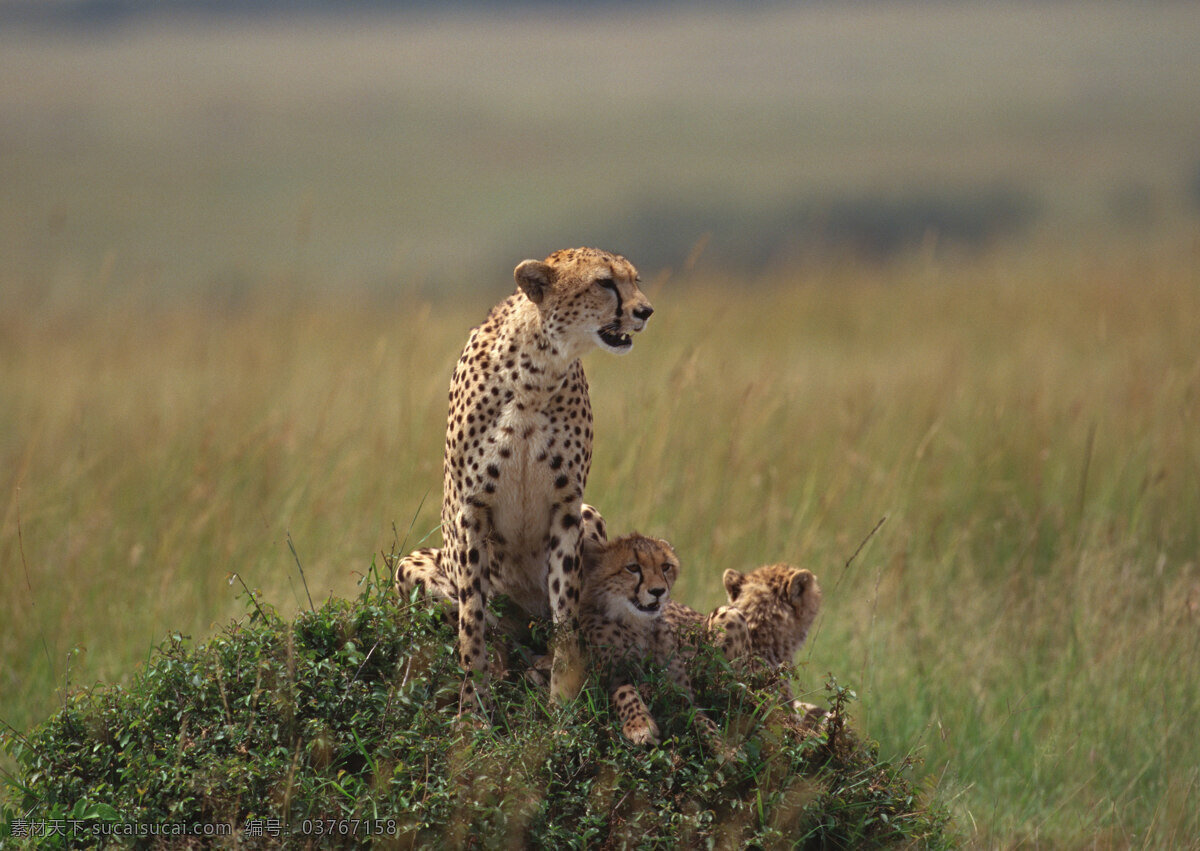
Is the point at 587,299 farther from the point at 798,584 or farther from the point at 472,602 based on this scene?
the point at 798,584

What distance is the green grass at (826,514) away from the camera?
16.1 ft

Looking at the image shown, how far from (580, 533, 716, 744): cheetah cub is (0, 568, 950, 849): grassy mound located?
11cm

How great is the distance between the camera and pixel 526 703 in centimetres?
351

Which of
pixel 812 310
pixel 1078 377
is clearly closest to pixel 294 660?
pixel 1078 377

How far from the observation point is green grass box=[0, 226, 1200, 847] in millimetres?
4895

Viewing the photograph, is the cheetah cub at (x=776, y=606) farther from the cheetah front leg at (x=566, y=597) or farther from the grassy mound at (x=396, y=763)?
the cheetah front leg at (x=566, y=597)

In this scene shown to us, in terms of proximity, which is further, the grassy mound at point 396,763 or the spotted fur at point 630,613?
the spotted fur at point 630,613

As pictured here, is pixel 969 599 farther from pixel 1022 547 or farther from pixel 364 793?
pixel 364 793

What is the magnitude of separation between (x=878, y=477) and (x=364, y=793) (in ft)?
12.8

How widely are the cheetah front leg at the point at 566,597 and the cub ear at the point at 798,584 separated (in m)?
0.89

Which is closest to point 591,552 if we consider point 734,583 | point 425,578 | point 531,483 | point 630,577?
point 630,577

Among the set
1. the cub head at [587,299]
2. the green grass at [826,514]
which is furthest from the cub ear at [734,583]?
the cub head at [587,299]

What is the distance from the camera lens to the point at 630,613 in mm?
3707

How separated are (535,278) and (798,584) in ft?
4.75
